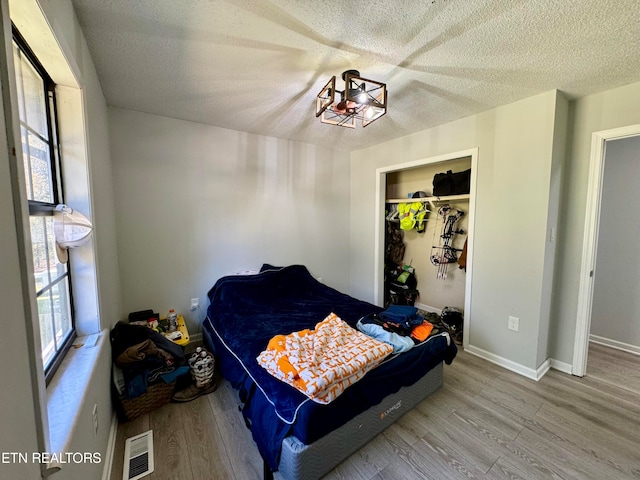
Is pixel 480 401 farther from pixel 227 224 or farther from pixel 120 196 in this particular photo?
Answer: pixel 120 196

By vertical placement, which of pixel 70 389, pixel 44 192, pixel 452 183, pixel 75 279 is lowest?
pixel 70 389

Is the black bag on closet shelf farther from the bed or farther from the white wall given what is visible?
the bed

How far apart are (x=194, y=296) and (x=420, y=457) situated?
242cm

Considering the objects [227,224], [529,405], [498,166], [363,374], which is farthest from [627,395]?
[227,224]

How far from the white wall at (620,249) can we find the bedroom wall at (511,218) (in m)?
1.18

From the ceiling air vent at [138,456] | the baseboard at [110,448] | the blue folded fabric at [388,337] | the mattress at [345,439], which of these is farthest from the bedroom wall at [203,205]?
the mattress at [345,439]

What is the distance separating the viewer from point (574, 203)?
2.22 metres

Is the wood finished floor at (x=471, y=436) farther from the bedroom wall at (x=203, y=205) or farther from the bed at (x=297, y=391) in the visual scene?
the bedroom wall at (x=203, y=205)

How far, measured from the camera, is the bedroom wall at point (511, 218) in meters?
2.15

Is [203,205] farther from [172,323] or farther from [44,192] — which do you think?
[44,192]

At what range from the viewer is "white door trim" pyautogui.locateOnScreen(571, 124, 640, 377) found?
6.84 feet

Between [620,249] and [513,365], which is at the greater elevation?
[620,249]

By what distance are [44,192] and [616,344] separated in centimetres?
494

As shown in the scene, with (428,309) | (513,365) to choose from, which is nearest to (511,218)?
(513,365)
